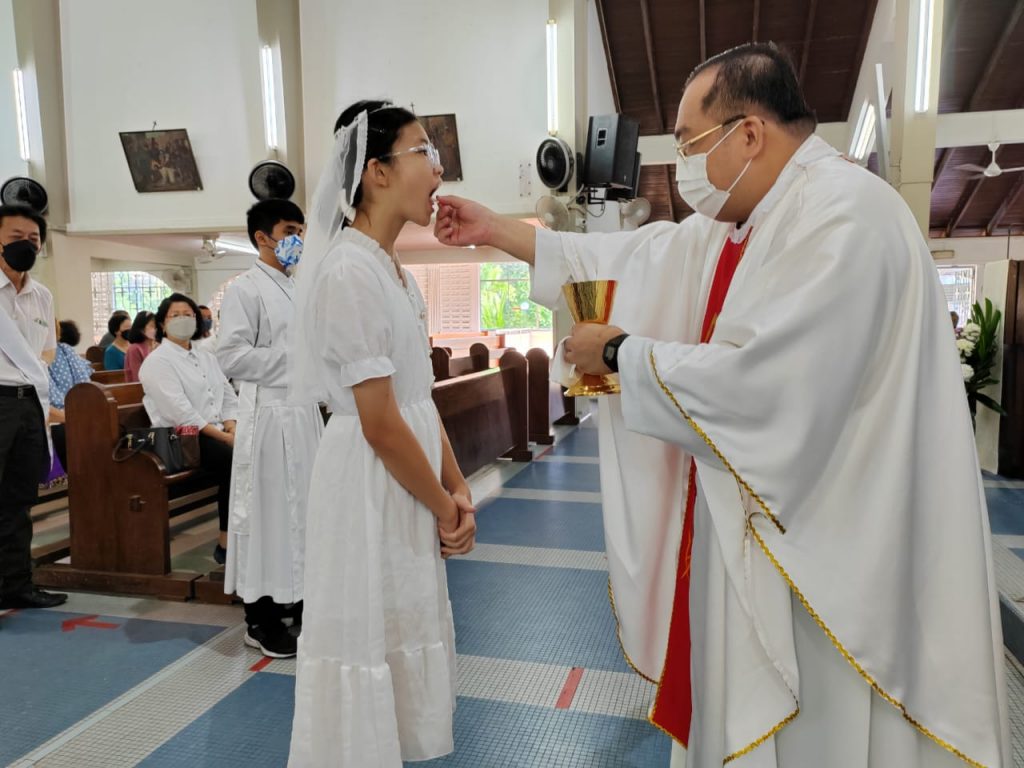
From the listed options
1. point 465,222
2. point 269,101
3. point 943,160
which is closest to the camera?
point 465,222

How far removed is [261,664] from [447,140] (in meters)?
8.01

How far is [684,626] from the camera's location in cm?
166

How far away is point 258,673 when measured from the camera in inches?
102

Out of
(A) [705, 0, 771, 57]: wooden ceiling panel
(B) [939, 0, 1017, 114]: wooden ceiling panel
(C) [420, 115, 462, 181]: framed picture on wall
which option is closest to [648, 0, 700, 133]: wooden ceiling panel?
(A) [705, 0, 771, 57]: wooden ceiling panel

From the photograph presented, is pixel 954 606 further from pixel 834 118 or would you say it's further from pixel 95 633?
pixel 834 118

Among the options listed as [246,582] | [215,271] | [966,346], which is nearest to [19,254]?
[246,582]

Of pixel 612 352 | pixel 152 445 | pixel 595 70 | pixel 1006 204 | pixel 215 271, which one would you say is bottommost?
pixel 152 445

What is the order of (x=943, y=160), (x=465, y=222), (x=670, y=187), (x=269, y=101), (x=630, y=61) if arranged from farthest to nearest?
(x=670, y=187) < (x=943, y=160) < (x=630, y=61) < (x=269, y=101) < (x=465, y=222)

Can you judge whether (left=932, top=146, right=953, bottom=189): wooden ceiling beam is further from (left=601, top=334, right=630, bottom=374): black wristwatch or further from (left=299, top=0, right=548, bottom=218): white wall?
(left=601, top=334, right=630, bottom=374): black wristwatch

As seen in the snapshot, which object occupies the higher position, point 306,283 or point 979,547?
point 306,283

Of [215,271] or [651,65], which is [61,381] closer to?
[651,65]

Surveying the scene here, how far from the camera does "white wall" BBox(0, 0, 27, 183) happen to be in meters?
9.91

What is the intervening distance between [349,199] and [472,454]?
377 centimetres

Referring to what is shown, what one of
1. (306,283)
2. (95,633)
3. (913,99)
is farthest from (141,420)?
(913,99)
